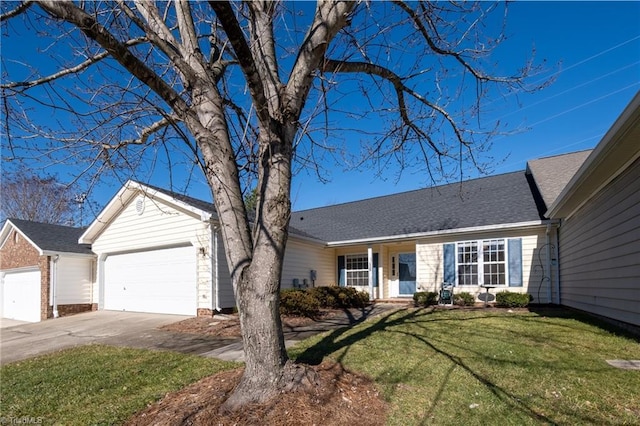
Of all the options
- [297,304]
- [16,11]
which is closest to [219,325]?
[297,304]

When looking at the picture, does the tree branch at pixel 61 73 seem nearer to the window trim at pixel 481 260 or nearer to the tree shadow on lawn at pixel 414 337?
the tree shadow on lawn at pixel 414 337

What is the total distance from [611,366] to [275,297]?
4.70 meters

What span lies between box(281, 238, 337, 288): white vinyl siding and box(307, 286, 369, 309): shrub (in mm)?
1908

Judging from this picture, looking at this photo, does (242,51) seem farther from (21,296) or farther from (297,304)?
(21,296)

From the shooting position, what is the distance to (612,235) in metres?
7.41

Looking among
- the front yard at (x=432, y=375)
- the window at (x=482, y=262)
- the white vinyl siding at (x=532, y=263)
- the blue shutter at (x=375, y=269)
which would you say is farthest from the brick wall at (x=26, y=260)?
the window at (x=482, y=262)

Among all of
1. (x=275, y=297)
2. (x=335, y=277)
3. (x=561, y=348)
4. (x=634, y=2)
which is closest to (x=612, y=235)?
(x=561, y=348)

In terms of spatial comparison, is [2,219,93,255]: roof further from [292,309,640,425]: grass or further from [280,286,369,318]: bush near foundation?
[292,309,640,425]: grass

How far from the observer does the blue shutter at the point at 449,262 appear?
44.9ft

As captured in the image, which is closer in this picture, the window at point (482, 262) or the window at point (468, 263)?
the window at point (482, 262)

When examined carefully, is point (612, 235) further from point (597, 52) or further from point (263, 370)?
point (263, 370)

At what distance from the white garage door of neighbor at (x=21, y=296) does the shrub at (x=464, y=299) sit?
1521 cm

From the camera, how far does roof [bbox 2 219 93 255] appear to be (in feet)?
44.8

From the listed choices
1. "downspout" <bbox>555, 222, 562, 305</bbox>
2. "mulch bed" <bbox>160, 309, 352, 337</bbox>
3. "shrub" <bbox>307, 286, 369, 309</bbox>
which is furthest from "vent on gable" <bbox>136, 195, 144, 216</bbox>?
"downspout" <bbox>555, 222, 562, 305</bbox>
